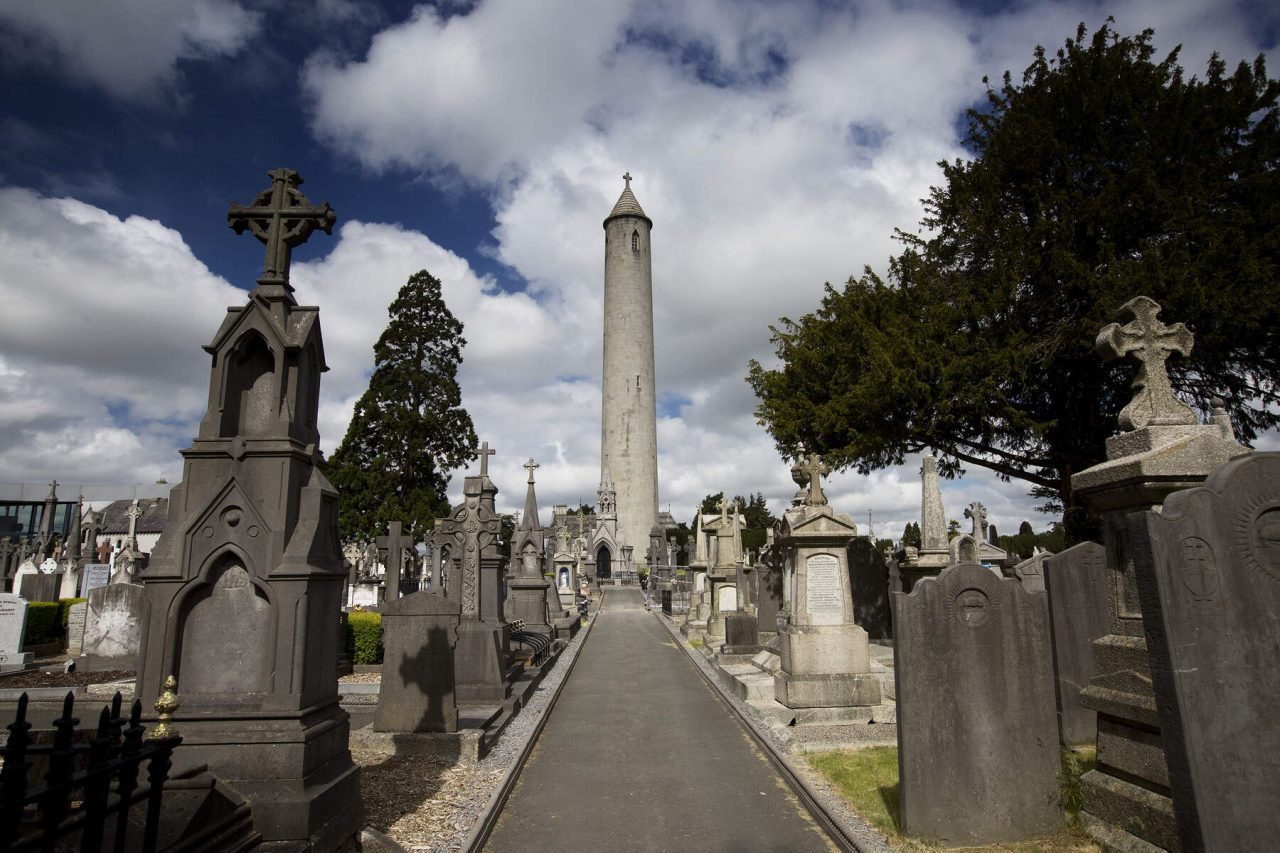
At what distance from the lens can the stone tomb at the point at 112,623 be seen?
14359mm

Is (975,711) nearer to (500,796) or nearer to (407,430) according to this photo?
(500,796)

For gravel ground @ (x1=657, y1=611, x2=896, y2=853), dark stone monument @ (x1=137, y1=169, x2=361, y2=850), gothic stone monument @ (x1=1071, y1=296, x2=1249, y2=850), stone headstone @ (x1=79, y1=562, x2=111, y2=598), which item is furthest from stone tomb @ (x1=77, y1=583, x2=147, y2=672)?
gothic stone monument @ (x1=1071, y1=296, x2=1249, y2=850)

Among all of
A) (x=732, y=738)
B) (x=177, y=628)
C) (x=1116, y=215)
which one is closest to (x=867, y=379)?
(x=1116, y=215)

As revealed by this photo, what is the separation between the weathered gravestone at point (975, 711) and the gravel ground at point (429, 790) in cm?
336

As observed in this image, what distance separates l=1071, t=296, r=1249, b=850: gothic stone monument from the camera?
13.5 feet

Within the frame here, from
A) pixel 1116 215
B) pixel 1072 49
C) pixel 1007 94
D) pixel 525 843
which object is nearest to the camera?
pixel 525 843

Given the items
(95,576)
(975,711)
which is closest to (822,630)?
(975,711)

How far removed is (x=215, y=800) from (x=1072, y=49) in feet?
74.5

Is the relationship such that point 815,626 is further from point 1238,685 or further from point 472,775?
point 1238,685

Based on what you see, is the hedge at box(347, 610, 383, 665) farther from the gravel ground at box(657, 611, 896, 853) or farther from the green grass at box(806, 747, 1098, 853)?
the green grass at box(806, 747, 1098, 853)

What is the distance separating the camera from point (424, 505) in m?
28.8

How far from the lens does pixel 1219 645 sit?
3.54m

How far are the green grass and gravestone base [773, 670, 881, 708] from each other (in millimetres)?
1650

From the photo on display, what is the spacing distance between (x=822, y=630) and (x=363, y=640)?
953 cm
